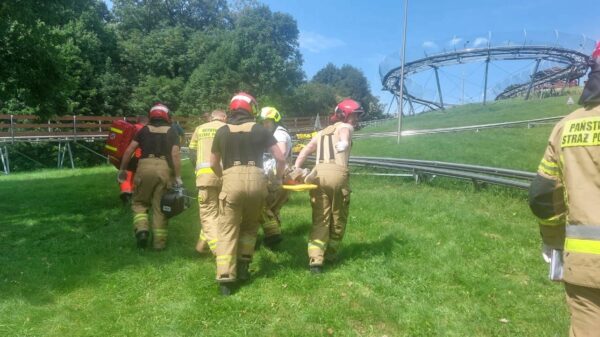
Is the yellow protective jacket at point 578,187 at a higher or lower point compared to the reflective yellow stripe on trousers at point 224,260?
higher

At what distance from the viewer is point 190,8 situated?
169 feet

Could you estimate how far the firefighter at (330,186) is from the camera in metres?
5.82

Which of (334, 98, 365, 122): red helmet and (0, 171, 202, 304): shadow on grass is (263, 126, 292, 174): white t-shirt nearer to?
(334, 98, 365, 122): red helmet

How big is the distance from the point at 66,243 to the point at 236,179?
377 cm

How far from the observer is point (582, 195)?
8.66 feet

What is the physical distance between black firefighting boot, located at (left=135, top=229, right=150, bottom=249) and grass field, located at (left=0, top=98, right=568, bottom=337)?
0.19 meters

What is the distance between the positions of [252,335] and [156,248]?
9.81 feet

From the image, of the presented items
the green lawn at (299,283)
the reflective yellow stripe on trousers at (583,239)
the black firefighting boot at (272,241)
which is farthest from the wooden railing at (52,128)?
the reflective yellow stripe on trousers at (583,239)

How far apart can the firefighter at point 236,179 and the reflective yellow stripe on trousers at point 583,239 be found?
3.23m

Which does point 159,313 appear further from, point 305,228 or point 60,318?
point 305,228

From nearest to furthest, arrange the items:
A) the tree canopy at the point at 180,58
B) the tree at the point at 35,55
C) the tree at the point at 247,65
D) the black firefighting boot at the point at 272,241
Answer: the black firefighting boot at the point at 272,241 < the tree at the point at 35,55 < the tree canopy at the point at 180,58 < the tree at the point at 247,65

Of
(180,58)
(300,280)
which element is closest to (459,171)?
(300,280)

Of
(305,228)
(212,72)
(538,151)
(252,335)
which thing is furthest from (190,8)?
(252,335)

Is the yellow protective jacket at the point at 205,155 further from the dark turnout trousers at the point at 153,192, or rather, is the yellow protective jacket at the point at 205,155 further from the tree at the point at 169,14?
the tree at the point at 169,14
